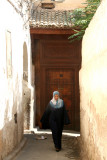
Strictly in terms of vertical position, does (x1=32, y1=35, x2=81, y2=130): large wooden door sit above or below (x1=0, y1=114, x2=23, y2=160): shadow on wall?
above

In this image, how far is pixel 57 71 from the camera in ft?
40.2

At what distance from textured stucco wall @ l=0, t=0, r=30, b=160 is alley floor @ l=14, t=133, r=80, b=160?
370 millimetres

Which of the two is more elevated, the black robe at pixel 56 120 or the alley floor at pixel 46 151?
the black robe at pixel 56 120

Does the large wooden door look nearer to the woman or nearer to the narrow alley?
the narrow alley

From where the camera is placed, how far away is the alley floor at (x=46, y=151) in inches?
268

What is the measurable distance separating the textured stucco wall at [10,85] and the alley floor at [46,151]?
370mm

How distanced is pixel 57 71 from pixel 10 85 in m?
5.43

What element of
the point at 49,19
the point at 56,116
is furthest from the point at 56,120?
the point at 49,19

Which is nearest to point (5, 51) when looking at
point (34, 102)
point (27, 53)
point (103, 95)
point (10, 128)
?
point (10, 128)

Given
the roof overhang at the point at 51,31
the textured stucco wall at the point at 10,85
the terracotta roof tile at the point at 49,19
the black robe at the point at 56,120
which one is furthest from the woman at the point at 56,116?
the roof overhang at the point at 51,31

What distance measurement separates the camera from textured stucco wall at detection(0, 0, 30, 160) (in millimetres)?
6102

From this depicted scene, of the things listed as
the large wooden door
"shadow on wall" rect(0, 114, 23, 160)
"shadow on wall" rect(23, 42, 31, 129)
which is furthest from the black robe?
the large wooden door

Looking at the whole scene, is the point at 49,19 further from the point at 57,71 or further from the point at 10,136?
the point at 10,136

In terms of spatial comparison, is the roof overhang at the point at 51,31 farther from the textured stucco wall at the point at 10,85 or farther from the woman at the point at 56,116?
the woman at the point at 56,116
